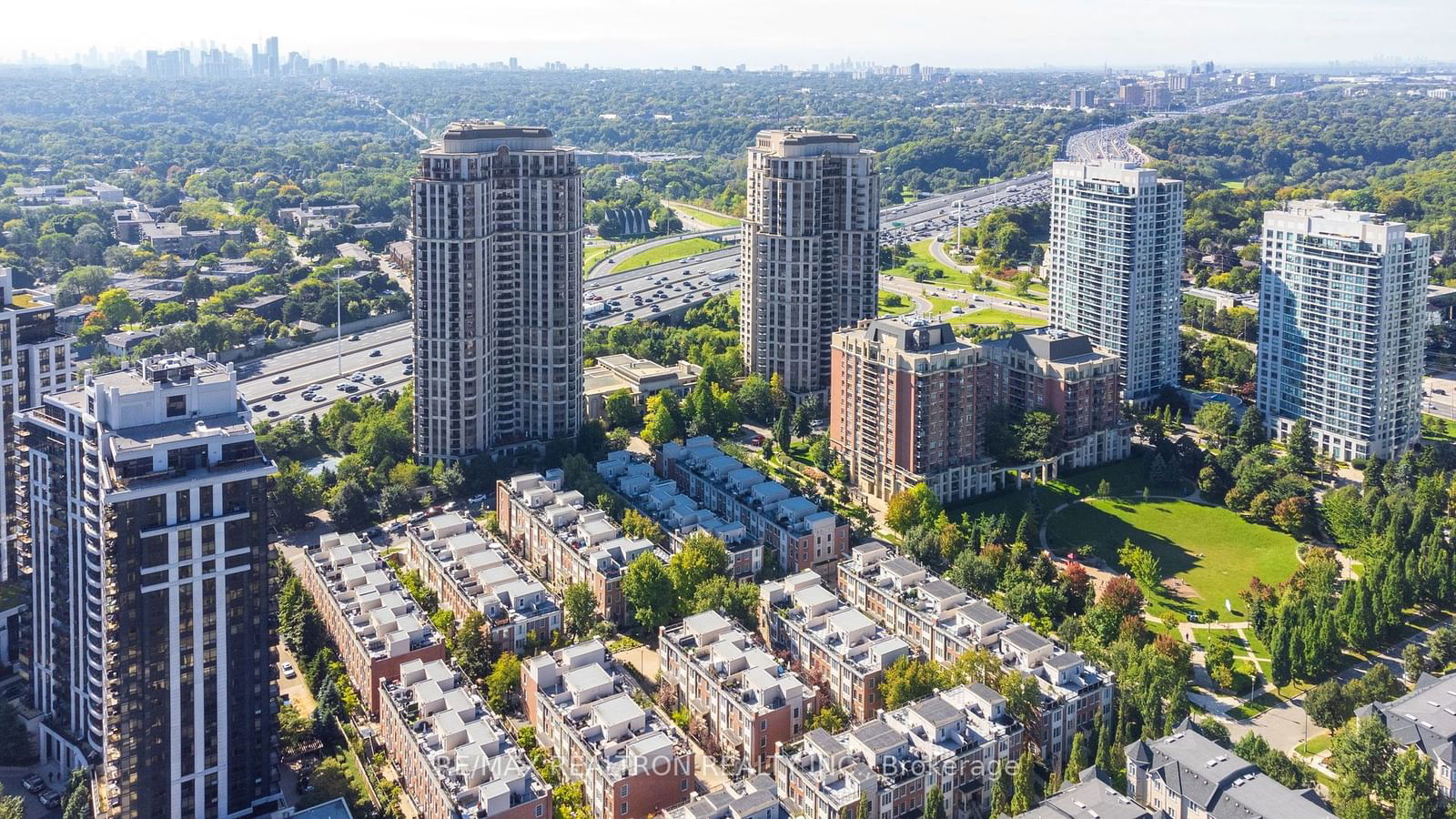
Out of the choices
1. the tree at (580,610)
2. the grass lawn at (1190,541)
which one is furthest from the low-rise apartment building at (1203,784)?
the tree at (580,610)

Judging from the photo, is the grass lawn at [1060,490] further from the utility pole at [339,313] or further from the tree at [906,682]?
the utility pole at [339,313]

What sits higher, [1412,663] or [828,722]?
[1412,663]

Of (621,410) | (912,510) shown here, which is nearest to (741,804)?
(912,510)

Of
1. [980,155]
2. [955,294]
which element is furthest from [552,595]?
[980,155]

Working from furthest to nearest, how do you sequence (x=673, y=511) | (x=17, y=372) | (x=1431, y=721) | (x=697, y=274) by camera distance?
(x=697, y=274)
(x=673, y=511)
(x=17, y=372)
(x=1431, y=721)

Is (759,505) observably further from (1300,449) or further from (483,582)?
(1300,449)

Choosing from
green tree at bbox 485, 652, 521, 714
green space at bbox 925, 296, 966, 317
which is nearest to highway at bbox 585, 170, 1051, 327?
green space at bbox 925, 296, 966, 317

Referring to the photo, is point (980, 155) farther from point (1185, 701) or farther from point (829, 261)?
point (1185, 701)
